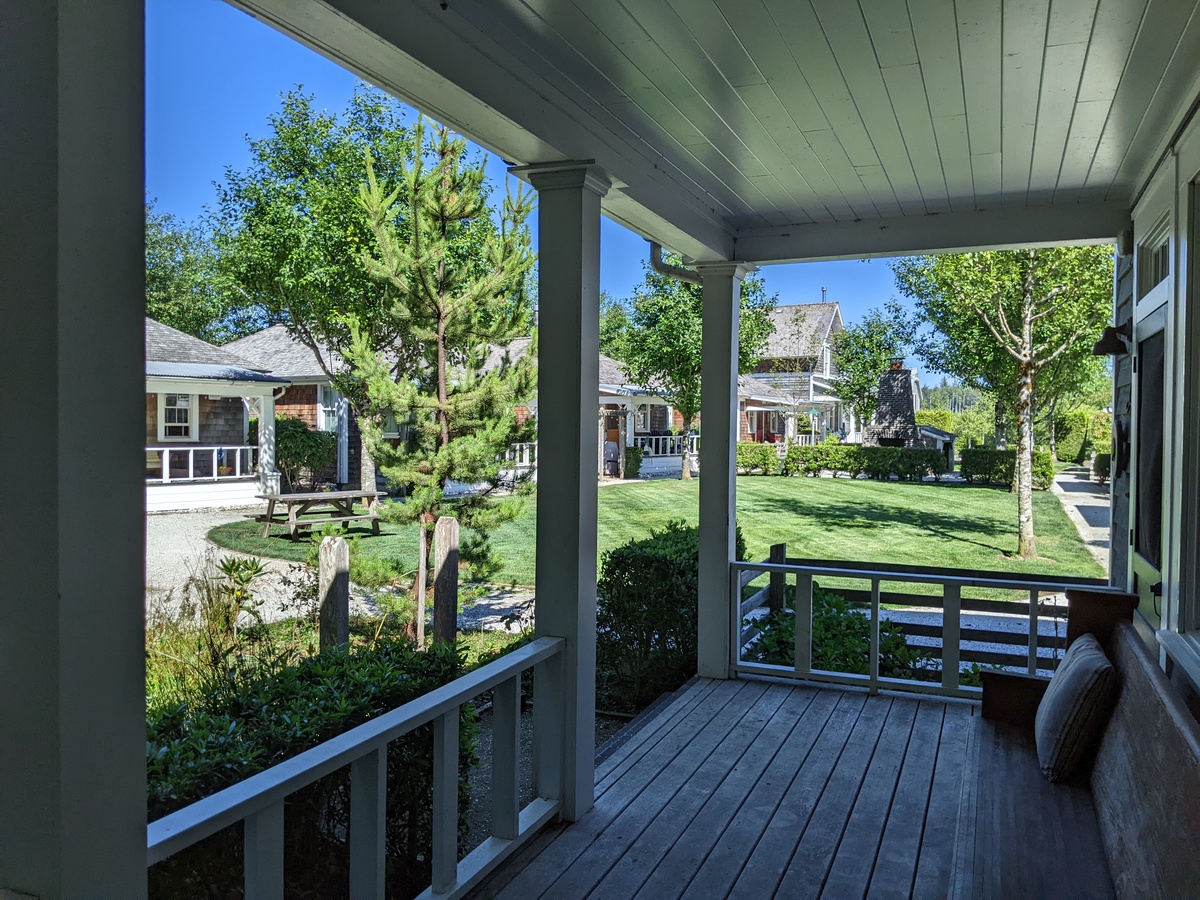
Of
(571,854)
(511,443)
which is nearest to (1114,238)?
(571,854)

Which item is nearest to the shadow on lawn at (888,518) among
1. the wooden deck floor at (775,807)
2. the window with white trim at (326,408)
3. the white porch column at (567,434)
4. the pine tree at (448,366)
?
the pine tree at (448,366)

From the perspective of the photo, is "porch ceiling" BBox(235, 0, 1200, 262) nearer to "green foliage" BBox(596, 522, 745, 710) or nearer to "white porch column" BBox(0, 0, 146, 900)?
"white porch column" BBox(0, 0, 146, 900)

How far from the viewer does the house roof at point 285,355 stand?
16612mm

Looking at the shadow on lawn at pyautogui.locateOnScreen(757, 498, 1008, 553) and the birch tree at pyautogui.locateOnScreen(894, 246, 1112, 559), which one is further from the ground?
the birch tree at pyautogui.locateOnScreen(894, 246, 1112, 559)

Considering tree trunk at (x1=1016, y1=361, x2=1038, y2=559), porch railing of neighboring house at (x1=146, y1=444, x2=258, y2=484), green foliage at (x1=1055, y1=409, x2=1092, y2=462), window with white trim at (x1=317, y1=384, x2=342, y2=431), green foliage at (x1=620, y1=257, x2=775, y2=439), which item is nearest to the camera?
tree trunk at (x1=1016, y1=361, x2=1038, y2=559)

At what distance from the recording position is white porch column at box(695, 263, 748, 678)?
15.7 feet

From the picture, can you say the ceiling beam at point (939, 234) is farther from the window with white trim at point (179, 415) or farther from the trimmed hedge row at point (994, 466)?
the trimmed hedge row at point (994, 466)

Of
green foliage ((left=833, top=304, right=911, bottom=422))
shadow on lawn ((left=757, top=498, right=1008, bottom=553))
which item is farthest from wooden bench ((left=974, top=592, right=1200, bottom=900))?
green foliage ((left=833, top=304, right=911, bottom=422))

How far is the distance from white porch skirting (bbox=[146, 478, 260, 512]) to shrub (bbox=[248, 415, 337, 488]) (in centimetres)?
104

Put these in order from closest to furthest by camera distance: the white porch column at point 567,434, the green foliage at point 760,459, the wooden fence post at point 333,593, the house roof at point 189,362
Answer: the white porch column at point 567,434 → the wooden fence post at point 333,593 → the house roof at point 189,362 → the green foliage at point 760,459

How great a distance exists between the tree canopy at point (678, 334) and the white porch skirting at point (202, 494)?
830 cm

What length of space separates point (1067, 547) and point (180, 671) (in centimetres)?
1175

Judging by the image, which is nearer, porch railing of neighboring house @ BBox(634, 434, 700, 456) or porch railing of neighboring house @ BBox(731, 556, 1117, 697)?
porch railing of neighboring house @ BBox(731, 556, 1117, 697)

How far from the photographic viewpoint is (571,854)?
2793 mm
